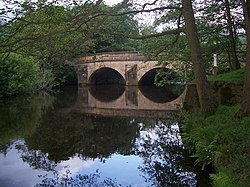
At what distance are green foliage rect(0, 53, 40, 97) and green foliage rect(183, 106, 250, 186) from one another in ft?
52.0

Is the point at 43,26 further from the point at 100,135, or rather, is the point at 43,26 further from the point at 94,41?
the point at 100,135

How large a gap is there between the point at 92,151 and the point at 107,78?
35.2 meters

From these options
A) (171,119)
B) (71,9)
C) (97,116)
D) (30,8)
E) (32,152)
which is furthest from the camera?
(97,116)

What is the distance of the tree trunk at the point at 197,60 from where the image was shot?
8.20 metres

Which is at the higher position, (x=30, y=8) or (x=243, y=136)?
(x=30, y=8)

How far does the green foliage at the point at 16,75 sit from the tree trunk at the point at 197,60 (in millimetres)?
15220

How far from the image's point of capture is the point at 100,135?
1226cm

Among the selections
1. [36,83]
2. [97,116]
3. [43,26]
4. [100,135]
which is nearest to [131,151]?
[100,135]

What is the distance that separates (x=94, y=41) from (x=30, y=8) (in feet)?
7.82

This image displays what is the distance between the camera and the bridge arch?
1596 inches

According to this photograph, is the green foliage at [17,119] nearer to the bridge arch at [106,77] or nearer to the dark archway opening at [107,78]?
the bridge arch at [106,77]

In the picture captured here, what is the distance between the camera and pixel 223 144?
6.21 metres

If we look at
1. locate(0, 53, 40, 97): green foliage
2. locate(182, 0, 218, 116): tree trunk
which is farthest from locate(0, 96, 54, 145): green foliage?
locate(182, 0, 218, 116): tree trunk

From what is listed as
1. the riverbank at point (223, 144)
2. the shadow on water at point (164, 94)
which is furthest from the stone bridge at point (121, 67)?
the riverbank at point (223, 144)
